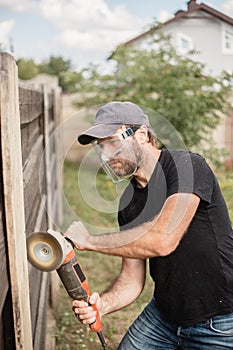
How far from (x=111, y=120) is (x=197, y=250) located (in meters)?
0.75

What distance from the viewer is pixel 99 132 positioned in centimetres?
279

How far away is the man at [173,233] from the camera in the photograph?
2.68 metres

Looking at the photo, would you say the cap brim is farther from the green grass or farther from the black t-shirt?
the green grass

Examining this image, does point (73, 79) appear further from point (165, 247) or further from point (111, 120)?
point (165, 247)

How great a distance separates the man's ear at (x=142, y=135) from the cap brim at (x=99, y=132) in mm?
112

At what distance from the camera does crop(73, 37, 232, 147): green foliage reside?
10820mm

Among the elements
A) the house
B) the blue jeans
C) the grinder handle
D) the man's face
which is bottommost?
the blue jeans

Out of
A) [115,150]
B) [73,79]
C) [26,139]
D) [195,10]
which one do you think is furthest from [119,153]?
[195,10]

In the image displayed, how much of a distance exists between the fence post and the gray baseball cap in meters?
0.59

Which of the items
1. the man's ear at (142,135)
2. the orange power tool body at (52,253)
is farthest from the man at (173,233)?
the orange power tool body at (52,253)

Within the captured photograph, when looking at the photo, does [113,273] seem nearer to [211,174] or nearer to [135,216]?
[135,216]

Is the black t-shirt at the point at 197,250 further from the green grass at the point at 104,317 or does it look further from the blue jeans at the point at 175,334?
the green grass at the point at 104,317

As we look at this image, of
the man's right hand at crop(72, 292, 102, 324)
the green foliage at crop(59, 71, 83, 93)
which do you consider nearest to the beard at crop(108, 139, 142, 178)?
the man's right hand at crop(72, 292, 102, 324)

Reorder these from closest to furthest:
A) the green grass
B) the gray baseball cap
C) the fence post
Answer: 1. the fence post
2. the gray baseball cap
3. the green grass
